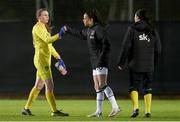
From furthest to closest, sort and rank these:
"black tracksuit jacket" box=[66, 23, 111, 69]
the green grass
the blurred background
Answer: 1. the blurred background
2. "black tracksuit jacket" box=[66, 23, 111, 69]
3. the green grass

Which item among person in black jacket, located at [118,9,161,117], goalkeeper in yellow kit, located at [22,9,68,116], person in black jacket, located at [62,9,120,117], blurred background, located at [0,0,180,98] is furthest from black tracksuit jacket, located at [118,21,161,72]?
Answer: blurred background, located at [0,0,180,98]

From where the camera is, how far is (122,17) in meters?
23.9

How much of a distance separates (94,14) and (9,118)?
8.46 ft

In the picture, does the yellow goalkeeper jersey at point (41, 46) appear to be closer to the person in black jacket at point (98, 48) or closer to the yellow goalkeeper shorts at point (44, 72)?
the yellow goalkeeper shorts at point (44, 72)

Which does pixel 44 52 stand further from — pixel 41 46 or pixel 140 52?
pixel 140 52

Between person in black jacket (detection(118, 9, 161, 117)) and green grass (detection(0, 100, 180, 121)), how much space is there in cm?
53

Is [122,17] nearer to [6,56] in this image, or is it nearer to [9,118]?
[6,56]

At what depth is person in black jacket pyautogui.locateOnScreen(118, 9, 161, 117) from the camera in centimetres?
1653

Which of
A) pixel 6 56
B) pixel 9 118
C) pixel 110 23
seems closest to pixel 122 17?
pixel 110 23

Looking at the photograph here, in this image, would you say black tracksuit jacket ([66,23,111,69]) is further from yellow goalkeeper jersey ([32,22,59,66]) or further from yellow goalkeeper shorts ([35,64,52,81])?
yellow goalkeeper shorts ([35,64,52,81])

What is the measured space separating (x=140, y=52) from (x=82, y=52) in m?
7.03

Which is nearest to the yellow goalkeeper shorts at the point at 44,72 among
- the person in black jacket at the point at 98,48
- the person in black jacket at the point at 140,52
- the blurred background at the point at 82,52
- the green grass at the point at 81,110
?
the green grass at the point at 81,110

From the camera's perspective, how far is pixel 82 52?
23578 millimetres

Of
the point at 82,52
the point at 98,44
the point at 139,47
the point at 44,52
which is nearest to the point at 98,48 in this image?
the point at 98,44
